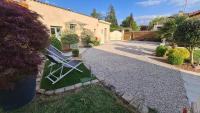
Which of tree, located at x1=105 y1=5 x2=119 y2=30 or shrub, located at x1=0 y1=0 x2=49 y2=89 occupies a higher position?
tree, located at x1=105 y1=5 x2=119 y2=30

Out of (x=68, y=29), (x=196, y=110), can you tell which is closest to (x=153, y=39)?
(x=68, y=29)

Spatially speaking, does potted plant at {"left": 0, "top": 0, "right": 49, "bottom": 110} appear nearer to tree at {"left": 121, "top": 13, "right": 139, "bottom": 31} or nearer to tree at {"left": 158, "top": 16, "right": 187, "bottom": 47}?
tree at {"left": 158, "top": 16, "right": 187, "bottom": 47}

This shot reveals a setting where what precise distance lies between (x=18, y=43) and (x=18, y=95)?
4.16 feet

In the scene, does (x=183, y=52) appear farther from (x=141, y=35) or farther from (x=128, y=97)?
→ (x=141, y=35)

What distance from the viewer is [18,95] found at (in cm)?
433

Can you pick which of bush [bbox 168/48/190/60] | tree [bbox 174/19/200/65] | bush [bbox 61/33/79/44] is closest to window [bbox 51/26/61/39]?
bush [bbox 61/33/79/44]

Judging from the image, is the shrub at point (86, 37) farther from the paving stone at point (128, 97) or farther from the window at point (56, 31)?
the paving stone at point (128, 97)

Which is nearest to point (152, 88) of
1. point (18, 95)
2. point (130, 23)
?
point (18, 95)

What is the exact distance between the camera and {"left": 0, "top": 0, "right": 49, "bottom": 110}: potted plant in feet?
12.2

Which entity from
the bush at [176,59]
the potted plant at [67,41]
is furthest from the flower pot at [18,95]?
the potted plant at [67,41]

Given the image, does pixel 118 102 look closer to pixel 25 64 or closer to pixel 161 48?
pixel 25 64

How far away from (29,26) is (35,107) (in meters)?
1.86

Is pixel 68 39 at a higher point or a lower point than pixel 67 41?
higher

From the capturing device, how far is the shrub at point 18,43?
3.72 meters
